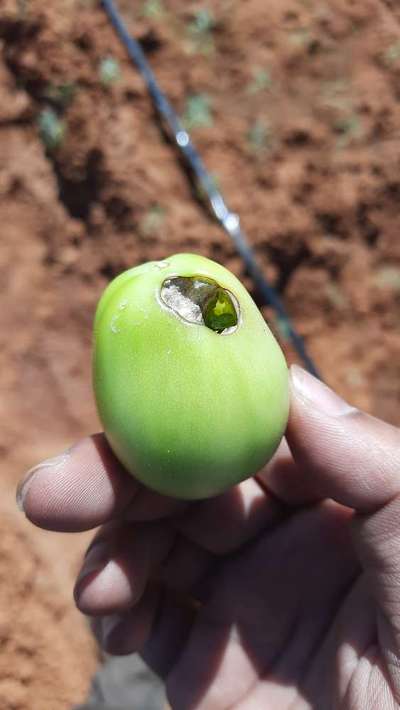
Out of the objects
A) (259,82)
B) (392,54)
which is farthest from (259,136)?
(392,54)

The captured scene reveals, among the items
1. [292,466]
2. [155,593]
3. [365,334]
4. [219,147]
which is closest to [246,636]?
[155,593]

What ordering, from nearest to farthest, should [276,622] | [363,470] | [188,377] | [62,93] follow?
[188,377]
[363,470]
[276,622]
[62,93]

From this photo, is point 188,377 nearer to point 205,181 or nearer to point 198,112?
point 205,181

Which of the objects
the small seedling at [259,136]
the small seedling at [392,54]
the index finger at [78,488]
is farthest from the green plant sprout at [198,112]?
the index finger at [78,488]

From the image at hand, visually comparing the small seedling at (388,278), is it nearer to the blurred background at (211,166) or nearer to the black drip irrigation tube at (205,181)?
the blurred background at (211,166)

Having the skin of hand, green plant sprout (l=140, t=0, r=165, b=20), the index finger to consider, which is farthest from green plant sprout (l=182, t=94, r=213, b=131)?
the index finger
